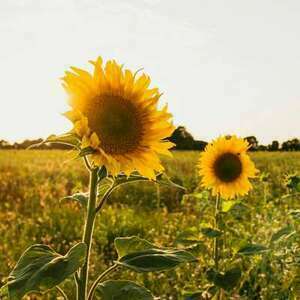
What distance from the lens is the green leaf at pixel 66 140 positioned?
1.32m

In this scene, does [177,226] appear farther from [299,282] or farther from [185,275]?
[299,282]

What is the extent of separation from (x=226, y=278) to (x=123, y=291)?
1.21 meters

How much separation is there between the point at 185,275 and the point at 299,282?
188cm

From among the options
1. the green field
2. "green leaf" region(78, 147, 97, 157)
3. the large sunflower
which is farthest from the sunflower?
"green leaf" region(78, 147, 97, 157)

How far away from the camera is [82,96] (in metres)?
1.49

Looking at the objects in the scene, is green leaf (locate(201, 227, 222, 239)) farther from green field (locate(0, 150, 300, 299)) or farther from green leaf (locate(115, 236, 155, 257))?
green leaf (locate(115, 236, 155, 257))

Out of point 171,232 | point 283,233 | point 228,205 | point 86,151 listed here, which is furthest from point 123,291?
point 171,232

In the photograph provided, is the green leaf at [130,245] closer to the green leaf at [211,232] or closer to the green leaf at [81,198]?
the green leaf at [81,198]

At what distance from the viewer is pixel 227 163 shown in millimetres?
3188

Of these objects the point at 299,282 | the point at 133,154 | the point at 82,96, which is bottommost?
the point at 299,282

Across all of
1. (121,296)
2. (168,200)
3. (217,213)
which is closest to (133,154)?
(121,296)

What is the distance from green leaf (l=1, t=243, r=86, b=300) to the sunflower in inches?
76.6

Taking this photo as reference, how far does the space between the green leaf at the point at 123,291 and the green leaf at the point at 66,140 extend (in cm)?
35

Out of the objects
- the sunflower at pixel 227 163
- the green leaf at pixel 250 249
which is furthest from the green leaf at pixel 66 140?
the sunflower at pixel 227 163
